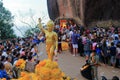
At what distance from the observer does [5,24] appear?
41.2 metres

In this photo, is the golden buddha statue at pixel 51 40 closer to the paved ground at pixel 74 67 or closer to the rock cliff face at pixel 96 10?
the paved ground at pixel 74 67

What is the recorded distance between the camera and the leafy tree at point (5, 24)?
4105cm

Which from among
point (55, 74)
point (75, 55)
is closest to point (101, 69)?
point (75, 55)

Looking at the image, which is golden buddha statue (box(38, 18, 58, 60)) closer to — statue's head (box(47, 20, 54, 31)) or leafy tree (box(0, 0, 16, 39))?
statue's head (box(47, 20, 54, 31))

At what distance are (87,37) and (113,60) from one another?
310 centimetres

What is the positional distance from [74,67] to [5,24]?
24.5 meters

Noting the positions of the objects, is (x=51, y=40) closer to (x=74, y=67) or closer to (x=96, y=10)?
(x=74, y=67)

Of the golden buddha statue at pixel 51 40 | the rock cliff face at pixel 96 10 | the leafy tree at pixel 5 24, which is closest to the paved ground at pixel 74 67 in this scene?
the golden buddha statue at pixel 51 40

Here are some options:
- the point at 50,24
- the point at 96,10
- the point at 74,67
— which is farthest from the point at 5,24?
the point at 50,24

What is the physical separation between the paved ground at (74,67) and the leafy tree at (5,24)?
18.9 meters

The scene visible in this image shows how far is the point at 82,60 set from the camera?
1989 centimetres

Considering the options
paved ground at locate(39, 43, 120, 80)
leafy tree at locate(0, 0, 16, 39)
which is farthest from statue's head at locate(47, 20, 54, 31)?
leafy tree at locate(0, 0, 16, 39)

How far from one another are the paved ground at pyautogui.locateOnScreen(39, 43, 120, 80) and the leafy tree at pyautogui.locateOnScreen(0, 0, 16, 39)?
18.9 m

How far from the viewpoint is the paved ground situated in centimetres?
1653
